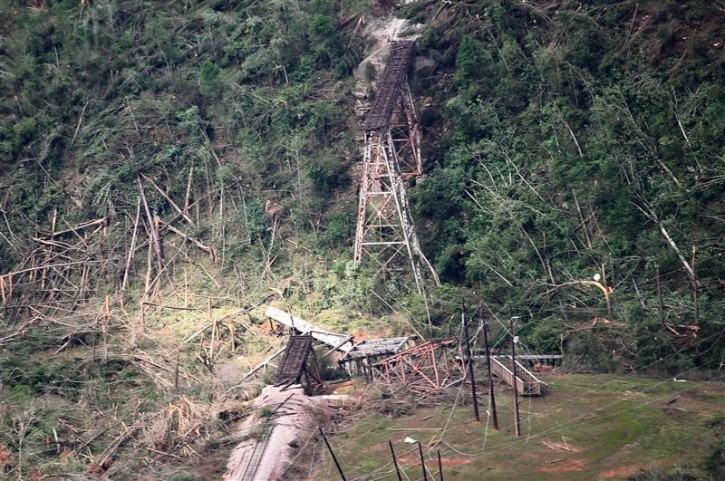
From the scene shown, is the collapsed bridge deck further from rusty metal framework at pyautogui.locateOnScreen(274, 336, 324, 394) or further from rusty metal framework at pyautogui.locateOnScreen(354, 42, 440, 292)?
rusty metal framework at pyautogui.locateOnScreen(274, 336, 324, 394)

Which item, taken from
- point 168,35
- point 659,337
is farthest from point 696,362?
point 168,35

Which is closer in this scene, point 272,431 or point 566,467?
point 566,467

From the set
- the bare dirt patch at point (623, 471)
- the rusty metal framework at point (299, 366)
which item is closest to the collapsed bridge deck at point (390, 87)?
the rusty metal framework at point (299, 366)

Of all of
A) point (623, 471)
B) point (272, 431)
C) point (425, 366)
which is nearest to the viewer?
point (623, 471)

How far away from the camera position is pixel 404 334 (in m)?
30.5

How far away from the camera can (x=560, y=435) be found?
24.9m

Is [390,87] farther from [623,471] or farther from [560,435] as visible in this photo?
Result: [623,471]

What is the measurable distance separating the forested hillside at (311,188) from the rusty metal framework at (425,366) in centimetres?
157

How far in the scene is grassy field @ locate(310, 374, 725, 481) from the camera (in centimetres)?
2344

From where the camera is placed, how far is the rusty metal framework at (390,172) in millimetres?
32156

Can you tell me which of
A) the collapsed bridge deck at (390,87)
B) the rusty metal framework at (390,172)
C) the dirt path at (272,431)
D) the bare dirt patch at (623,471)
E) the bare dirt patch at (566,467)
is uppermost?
the collapsed bridge deck at (390,87)

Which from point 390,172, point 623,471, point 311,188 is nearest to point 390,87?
point 390,172

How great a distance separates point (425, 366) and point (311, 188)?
8.70m

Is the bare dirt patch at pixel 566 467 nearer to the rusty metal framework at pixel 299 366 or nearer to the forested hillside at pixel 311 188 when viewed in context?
the forested hillside at pixel 311 188
